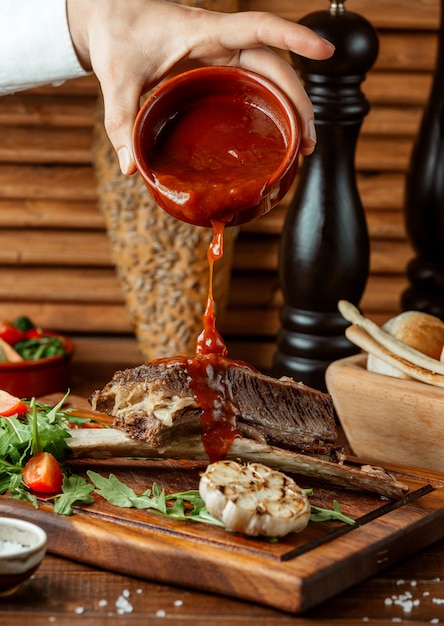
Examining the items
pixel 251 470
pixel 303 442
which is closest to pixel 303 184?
pixel 303 442

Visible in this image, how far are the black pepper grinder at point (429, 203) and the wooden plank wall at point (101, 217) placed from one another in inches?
21.0

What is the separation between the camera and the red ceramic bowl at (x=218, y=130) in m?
2.43

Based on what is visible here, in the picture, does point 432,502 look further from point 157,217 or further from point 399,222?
point 399,222

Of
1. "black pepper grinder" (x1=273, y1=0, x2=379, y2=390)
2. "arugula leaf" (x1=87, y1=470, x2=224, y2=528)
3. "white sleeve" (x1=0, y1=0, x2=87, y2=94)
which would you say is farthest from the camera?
"black pepper grinder" (x1=273, y1=0, x2=379, y2=390)

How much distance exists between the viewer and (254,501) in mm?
2160

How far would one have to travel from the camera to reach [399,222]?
4535mm

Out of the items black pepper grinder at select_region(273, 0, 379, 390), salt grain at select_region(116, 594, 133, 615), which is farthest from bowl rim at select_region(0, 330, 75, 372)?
salt grain at select_region(116, 594, 133, 615)

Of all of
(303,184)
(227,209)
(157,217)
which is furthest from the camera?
(157,217)

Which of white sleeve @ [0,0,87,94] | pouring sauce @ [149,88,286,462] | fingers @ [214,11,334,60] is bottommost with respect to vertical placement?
pouring sauce @ [149,88,286,462]

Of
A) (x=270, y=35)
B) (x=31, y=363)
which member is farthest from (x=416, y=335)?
(x=31, y=363)

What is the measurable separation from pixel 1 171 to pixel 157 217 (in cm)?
90

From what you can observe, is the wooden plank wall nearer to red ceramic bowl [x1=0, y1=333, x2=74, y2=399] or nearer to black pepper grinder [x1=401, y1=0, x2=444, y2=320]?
red ceramic bowl [x1=0, y1=333, x2=74, y2=399]

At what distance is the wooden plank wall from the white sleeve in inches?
42.0

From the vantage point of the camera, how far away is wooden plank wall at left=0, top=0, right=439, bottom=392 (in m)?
4.31
